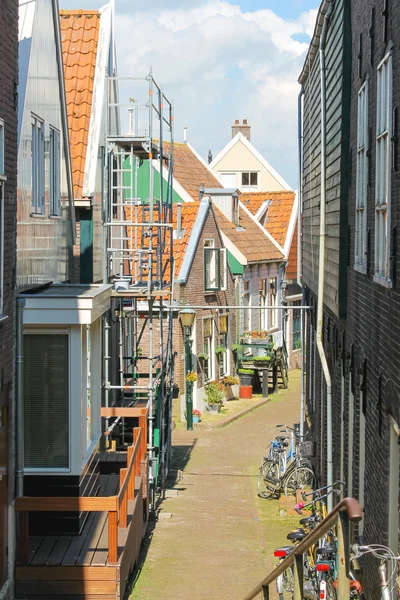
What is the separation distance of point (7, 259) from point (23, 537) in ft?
9.17

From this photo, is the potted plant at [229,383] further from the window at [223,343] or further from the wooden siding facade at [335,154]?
the wooden siding facade at [335,154]

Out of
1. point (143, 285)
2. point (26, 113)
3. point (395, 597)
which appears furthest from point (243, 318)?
point (395, 597)

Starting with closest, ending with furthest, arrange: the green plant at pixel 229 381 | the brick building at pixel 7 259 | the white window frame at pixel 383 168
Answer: the white window frame at pixel 383 168
the brick building at pixel 7 259
the green plant at pixel 229 381

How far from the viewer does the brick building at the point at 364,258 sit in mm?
7777

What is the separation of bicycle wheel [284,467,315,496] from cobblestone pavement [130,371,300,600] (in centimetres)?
44

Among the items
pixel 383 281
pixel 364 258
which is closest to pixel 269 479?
pixel 364 258

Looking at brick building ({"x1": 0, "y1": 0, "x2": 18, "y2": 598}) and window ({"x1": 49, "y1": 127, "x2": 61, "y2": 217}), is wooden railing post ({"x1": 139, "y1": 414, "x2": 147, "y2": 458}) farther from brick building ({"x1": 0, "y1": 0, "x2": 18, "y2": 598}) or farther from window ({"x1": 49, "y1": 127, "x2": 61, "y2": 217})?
brick building ({"x1": 0, "y1": 0, "x2": 18, "y2": 598})

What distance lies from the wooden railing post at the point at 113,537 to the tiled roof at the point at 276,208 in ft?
97.4

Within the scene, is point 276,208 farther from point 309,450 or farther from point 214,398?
point 309,450

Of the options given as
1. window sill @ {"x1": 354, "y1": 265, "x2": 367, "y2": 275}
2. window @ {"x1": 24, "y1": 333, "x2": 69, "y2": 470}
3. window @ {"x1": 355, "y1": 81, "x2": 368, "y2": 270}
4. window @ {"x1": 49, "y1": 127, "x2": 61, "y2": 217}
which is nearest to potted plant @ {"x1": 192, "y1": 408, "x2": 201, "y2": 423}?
window @ {"x1": 49, "y1": 127, "x2": 61, "y2": 217}

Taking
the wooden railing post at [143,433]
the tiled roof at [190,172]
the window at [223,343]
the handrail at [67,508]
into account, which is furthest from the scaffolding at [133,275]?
the tiled roof at [190,172]

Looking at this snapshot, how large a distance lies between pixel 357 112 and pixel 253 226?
88.5 ft

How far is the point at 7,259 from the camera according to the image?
974 cm

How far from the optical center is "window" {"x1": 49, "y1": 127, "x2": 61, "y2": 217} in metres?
14.3
